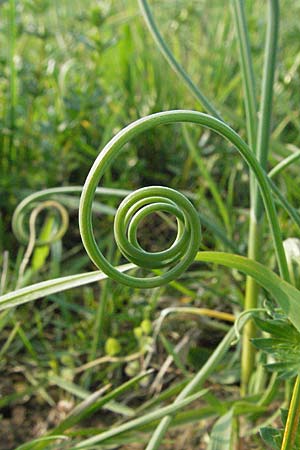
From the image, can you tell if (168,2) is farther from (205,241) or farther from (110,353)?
(110,353)

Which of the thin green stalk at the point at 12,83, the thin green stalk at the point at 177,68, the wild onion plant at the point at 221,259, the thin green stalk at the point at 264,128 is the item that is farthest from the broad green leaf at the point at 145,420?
the thin green stalk at the point at 12,83

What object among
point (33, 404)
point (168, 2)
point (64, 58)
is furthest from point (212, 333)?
point (168, 2)

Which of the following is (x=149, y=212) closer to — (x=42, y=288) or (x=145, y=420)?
(x=42, y=288)

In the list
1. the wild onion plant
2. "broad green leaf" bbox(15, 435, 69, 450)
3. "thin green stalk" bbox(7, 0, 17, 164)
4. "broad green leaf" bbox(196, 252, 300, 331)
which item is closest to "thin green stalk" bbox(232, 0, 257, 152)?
the wild onion plant

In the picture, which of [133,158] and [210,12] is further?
[210,12]

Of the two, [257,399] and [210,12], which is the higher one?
[210,12]

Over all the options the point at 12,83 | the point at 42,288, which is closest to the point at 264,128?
the point at 42,288

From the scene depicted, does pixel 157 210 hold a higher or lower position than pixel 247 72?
lower

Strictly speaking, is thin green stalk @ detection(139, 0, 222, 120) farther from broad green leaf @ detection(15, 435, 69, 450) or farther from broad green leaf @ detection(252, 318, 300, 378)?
broad green leaf @ detection(15, 435, 69, 450)
